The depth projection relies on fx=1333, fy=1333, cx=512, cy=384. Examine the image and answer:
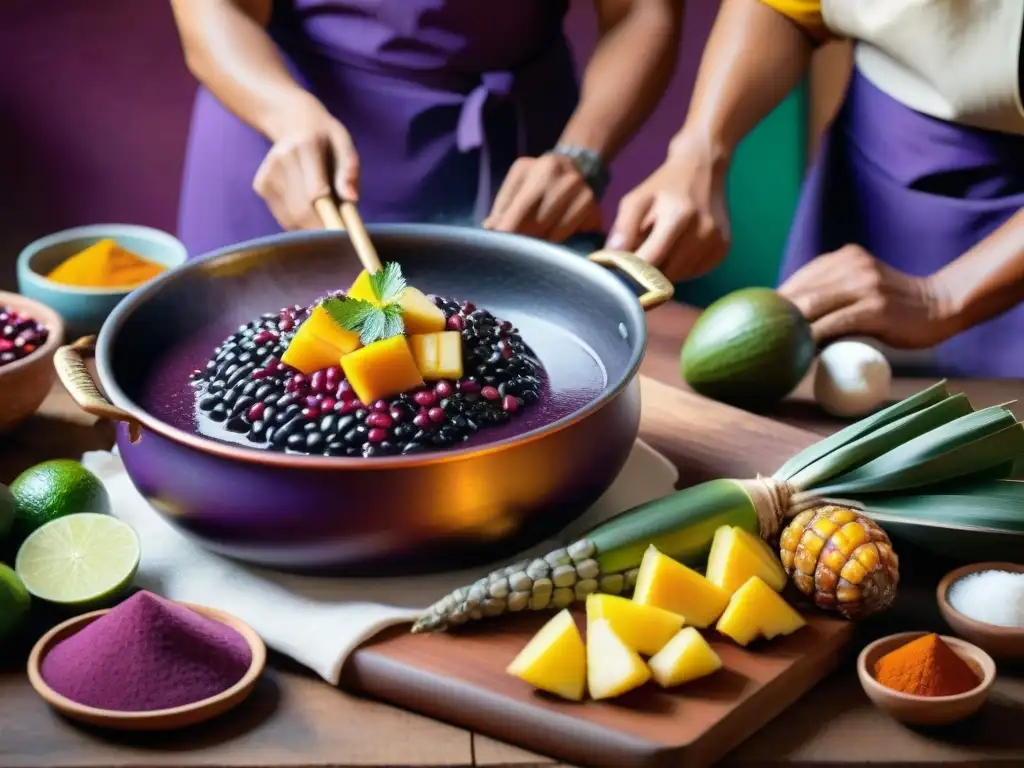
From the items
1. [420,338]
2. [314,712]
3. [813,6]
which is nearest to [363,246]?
[420,338]

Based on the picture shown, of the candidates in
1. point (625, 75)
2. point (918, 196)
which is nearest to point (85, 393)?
point (625, 75)

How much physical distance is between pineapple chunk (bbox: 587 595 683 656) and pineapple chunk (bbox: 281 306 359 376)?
36cm

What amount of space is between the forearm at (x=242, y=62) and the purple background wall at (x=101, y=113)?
2.47 feet

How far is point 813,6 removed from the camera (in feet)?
6.60

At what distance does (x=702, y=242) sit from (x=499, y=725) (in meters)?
0.96

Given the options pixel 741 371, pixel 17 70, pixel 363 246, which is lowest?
pixel 17 70

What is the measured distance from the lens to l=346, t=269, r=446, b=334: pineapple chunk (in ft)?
4.36

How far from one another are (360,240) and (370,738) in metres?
0.65

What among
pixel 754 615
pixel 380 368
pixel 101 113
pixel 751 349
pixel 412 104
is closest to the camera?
pixel 754 615

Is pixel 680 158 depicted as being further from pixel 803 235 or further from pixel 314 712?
pixel 314 712

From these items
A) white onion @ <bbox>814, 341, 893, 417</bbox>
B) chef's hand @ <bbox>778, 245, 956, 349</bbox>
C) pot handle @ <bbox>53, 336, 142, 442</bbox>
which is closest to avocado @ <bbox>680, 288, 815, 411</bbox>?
white onion @ <bbox>814, 341, 893, 417</bbox>

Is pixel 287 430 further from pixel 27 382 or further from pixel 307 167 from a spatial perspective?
pixel 307 167

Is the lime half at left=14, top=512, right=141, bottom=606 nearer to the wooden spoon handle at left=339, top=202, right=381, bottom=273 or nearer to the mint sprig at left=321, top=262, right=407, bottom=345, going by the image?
Answer: the mint sprig at left=321, top=262, right=407, bottom=345

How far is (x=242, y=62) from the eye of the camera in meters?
1.92
